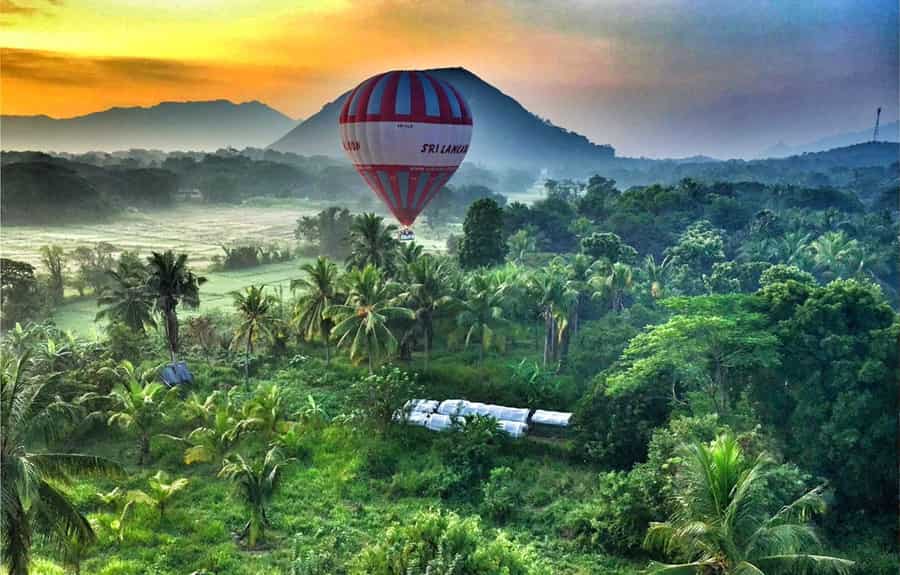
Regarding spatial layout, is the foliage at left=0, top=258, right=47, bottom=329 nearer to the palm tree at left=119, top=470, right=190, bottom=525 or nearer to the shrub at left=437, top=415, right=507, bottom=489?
the palm tree at left=119, top=470, right=190, bottom=525

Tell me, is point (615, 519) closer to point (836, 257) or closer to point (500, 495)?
point (500, 495)

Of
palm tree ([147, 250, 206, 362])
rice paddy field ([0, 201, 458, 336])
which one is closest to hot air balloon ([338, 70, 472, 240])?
palm tree ([147, 250, 206, 362])

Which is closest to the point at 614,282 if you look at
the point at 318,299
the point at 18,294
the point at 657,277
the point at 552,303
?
the point at 552,303

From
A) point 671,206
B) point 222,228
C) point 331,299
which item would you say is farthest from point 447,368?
point 222,228

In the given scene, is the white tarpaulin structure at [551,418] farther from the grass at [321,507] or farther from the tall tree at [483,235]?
the tall tree at [483,235]

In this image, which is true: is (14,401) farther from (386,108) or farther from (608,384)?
(386,108)

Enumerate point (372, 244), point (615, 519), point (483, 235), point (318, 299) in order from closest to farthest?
1. point (615, 519)
2. point (318, 299)
3. point (372, 244)
4. point (483, 235)
